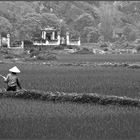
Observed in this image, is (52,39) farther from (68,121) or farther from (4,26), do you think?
(68,121)

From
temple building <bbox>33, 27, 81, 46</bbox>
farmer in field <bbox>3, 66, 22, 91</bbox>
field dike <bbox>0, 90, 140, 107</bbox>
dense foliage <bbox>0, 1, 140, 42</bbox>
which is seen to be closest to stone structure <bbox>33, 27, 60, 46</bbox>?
temple building <bbox>33, 27, 81, 46</bbox>

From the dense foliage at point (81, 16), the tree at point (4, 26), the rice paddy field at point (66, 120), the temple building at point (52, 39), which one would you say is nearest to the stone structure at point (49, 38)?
the temple building at point (52, 39)

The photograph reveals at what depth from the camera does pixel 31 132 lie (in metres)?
8.81

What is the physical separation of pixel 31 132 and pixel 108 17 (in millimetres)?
109924

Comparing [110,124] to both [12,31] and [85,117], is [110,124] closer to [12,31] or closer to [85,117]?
[85,117]

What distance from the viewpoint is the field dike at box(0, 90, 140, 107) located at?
11.9 meters

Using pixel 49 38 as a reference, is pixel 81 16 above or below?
above

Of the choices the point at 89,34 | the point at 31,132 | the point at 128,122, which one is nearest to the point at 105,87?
the point at 128,122

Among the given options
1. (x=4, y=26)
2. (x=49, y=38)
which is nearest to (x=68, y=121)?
(x=49, y=38)

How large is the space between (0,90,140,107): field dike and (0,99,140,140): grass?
0.50m

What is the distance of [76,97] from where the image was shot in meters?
12.5

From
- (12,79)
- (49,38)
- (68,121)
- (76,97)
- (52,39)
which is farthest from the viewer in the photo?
(49,38)

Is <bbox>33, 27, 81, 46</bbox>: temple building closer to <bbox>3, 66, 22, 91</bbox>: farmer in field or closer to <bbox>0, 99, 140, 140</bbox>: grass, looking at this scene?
<bbox>3, 66, 22, 91</bbox>: farmer in field

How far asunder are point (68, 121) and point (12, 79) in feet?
12.8
